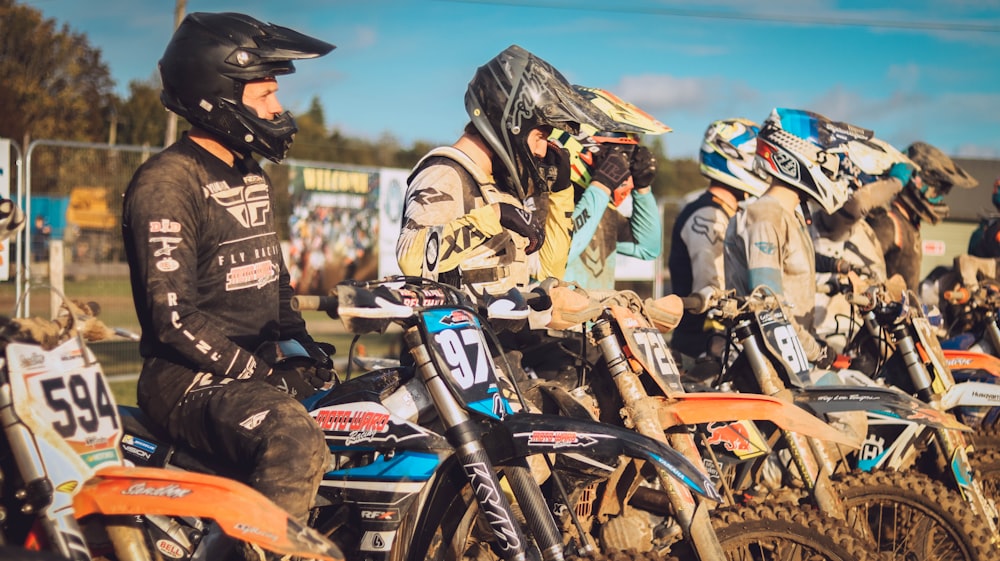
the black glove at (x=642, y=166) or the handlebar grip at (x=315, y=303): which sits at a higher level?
the black glove at (x=642, y=166)

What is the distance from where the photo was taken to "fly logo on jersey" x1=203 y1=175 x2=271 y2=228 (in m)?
3.77

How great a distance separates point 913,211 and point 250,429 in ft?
22.9

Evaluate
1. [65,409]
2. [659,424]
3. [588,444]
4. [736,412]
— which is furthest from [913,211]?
[65,409]

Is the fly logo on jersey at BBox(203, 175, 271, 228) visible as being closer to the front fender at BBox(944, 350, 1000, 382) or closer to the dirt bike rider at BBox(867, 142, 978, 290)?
the front fender at BBox(944, 350, 1000, 382)

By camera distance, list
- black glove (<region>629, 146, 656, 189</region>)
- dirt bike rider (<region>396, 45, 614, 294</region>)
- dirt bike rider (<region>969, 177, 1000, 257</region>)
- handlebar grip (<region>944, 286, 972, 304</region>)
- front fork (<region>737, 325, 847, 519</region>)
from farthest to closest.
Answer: dirt bike rider (<region>969, 177, 1000, 257</region>), handlebar grip (<region>944, 286, 972, 304</region>), black glove (<region>629, 146, 656, 189</region>), front fork (<region>737, 325, 847, 519</region>), dirt bike rider (<region>396, 45, 614, 294</region>)

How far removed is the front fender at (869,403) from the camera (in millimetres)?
4551

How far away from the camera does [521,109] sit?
4.54m

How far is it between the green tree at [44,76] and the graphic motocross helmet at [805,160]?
30.0m

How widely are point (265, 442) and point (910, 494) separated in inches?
114

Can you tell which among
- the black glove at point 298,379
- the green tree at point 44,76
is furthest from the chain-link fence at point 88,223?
the green tree at point 44,76

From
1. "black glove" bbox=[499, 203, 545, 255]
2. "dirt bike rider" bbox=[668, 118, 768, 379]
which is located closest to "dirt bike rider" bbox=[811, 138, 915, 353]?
"dirt bike rider" bbox=[668, 118, 768, 379]

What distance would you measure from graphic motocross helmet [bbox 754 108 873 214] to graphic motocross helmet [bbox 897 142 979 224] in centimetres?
256

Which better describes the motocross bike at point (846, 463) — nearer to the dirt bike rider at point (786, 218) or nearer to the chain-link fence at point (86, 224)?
the dirt bike rider at point (786, 218)

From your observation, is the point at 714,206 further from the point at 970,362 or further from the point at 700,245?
the point at 970,362
